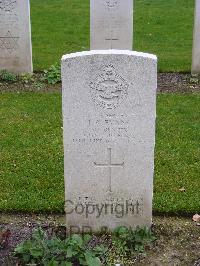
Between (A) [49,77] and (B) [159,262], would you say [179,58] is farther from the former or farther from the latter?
(B) [159,262]

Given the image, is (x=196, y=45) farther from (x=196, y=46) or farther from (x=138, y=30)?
(x=138, y=30)

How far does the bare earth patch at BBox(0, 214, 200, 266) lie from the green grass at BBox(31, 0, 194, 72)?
5.54 metres

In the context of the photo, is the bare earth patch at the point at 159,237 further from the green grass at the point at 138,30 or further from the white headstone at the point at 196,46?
the green grass at the point at 138,30

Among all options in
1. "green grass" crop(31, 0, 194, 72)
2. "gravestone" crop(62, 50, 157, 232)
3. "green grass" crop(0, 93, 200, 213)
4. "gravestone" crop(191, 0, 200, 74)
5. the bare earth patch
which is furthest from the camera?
"green grass" crop(31, 0, 194, 72)

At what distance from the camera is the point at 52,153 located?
6.26 metres

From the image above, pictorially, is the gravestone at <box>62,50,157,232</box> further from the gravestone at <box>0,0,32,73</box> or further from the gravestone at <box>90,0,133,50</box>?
the gravestone at <box>90,0,133,50</box>

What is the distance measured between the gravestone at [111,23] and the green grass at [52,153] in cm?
182

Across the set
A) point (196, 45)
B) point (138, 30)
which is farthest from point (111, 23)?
point (138, 30)

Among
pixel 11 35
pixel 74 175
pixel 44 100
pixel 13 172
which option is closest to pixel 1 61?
pixel 11 35

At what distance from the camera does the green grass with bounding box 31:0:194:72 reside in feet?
36.7

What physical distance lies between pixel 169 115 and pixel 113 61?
366cm

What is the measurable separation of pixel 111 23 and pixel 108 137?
5.79 meters

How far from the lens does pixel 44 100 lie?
8289 mm

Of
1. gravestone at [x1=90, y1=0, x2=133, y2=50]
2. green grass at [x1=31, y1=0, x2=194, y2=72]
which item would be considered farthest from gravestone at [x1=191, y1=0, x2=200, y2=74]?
gravestone at [x1=90, y1=0, x2=133, y2=50]
